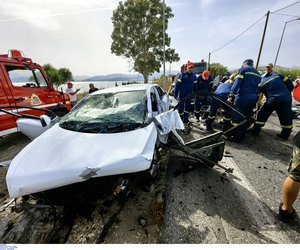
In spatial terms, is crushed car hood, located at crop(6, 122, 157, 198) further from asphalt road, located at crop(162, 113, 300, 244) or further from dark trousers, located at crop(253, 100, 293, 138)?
dark trousers, located at crop(253, 100, 293, 138)

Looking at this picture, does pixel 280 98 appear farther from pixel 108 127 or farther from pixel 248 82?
pixel 108 127

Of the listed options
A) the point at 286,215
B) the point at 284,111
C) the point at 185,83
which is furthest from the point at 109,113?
the point at 284,111

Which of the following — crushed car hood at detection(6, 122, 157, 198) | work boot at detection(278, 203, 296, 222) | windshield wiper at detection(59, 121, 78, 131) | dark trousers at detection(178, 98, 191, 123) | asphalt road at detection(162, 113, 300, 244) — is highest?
windshield wiper at detection(59, 121, 78, 131)

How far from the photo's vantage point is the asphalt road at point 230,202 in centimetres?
155

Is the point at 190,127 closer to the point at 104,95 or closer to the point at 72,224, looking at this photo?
the point at 104,95

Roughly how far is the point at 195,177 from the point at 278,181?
1.28 meters

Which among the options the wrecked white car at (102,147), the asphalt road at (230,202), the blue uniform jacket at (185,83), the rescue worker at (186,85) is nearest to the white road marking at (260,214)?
the asphalt road at (230,202)

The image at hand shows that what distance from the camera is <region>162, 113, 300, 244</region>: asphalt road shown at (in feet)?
5.09

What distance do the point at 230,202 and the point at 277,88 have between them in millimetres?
3336

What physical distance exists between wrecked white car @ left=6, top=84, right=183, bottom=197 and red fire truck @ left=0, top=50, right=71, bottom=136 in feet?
6.54

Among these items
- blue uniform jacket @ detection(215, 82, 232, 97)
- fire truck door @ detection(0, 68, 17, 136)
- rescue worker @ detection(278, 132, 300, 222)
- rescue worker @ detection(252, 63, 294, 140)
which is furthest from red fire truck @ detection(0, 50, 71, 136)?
rescue worker @ detection(252, 63, 294, 140)

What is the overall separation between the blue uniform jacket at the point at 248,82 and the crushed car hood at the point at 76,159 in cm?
290

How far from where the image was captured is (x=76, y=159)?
147cm

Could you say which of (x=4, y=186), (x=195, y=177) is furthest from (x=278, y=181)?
(x=4, y=186)
